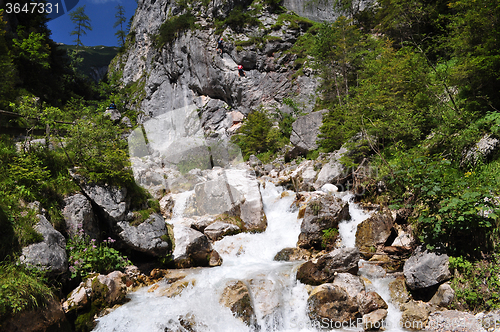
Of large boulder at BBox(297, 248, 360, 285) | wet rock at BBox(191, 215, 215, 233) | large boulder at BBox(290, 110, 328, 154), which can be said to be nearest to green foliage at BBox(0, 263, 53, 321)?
large boulder at BBox(297, 248, 360, 285)

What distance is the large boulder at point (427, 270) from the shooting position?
5.54 m

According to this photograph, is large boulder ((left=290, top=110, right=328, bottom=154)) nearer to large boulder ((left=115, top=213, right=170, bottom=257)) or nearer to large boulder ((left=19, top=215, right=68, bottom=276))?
large boulder ((left=115, top=213, right=170, bottom=257))

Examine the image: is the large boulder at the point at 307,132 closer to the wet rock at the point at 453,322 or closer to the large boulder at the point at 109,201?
the large boulder at the point at 109,201

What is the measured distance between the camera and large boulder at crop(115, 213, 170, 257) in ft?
25.8

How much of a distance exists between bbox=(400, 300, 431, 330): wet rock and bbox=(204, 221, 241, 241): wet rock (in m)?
6.73

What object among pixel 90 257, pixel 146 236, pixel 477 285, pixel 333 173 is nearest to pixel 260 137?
pixel 333 173

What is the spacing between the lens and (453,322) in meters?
4.91

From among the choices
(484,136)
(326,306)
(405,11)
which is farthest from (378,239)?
(405,11)

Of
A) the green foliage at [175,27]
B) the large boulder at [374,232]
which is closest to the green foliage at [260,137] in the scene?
the large boulder at [374,232]

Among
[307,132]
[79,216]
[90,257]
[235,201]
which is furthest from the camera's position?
[307,132]

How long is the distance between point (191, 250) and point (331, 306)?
4925 millimetres

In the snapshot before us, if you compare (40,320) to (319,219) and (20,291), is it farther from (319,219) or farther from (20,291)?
(319,219)

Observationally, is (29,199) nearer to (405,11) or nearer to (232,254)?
(232,254)

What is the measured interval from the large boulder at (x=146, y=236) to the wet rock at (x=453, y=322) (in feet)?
23.8
